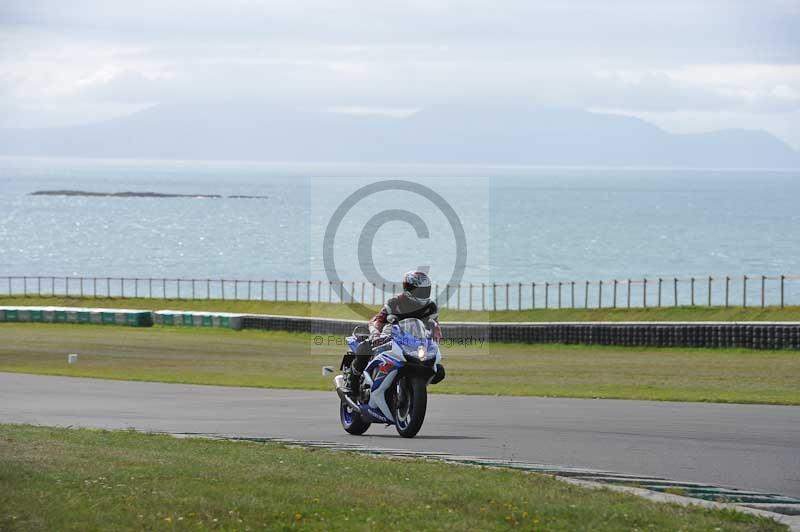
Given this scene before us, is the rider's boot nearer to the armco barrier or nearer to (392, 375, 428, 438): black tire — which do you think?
(392, 375, 428, 438): black tire

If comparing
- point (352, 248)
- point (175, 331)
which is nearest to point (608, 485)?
point (175, 331)

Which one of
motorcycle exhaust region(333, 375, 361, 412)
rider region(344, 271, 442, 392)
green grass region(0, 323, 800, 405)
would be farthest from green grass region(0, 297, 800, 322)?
rider region(344, 271, 442, 392)

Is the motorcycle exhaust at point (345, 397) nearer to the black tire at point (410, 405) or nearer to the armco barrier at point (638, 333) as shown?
the black tire at point (410, 405)

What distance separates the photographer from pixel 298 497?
1184cm

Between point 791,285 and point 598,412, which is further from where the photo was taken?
point 791,285

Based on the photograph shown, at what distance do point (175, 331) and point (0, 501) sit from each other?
55074 millimetres

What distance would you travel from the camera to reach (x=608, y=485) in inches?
522

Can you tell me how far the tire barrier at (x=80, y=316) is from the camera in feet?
227

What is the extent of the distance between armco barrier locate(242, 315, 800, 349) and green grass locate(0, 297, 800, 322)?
704 cm

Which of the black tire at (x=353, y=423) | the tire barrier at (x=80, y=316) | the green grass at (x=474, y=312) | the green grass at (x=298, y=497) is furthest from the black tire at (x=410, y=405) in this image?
the tire barrier at (x=80, y=316)

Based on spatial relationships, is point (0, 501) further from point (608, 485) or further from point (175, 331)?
point (175, 331)

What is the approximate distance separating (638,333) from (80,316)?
33818 mm

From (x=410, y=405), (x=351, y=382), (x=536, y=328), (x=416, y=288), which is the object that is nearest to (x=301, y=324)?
(x=536, y=328)

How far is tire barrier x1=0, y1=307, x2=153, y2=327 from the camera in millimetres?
Result: 69062
